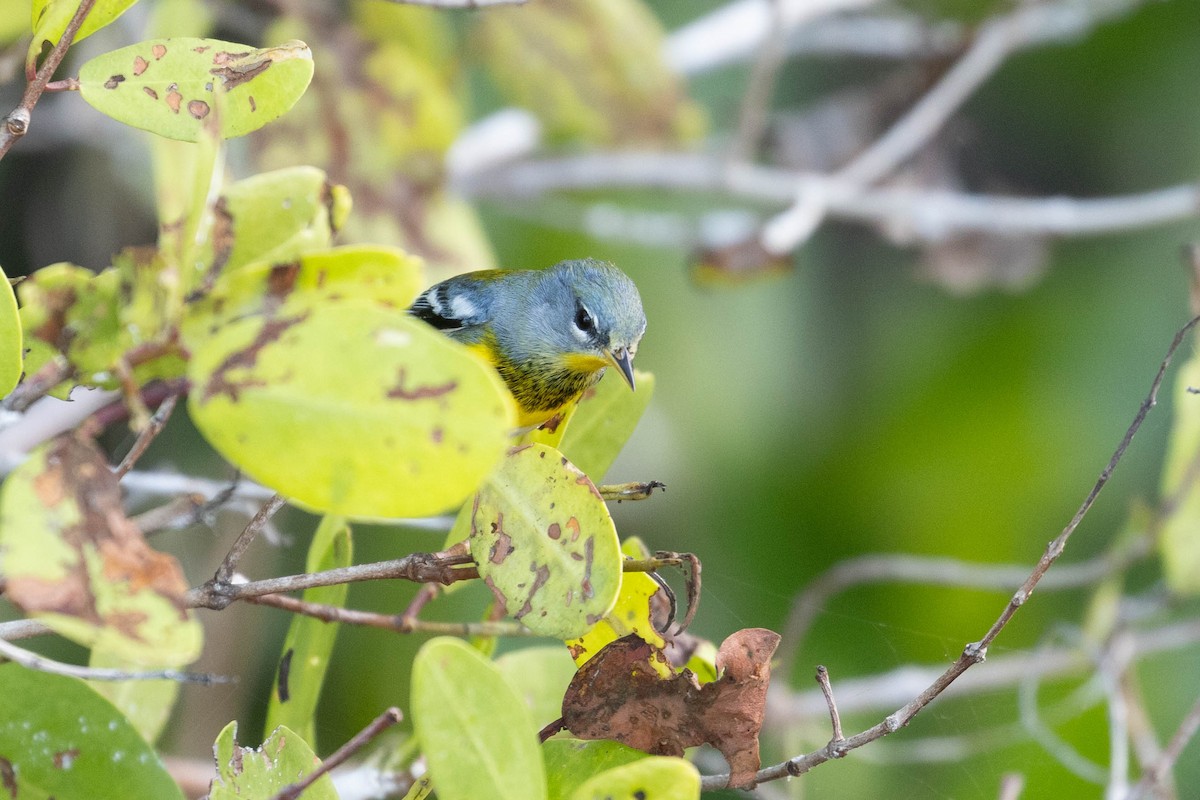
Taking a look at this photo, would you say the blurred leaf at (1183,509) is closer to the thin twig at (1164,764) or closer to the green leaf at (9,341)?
the thin twig at (1164,764)

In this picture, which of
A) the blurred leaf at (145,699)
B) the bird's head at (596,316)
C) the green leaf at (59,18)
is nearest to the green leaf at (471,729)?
the green leaf at (59,18)

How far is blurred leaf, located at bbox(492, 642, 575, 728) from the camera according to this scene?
1436 mm

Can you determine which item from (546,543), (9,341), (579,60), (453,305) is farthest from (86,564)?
(579,60)

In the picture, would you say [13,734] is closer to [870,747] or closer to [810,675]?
[870,747]

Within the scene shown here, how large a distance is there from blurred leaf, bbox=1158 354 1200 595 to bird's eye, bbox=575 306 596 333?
3.71 ft

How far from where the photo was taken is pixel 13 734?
3.60ft

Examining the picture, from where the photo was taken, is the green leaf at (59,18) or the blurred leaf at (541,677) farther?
the blurred leaf at (541,677)

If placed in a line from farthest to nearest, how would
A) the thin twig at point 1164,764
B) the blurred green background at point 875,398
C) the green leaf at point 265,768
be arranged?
the blurred green background at point 875,398 → the thin twig at point 1164,764 → the green leaf at point 265,768

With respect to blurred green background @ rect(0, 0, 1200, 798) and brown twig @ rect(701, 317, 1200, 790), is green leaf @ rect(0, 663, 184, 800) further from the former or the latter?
blurred green background @ rect(0, 0, 1200, 798)

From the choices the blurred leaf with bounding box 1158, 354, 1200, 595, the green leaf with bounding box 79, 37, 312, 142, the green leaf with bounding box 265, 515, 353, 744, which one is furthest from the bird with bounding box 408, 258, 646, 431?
the green leaf with bounding box 79, 37, 312, 142

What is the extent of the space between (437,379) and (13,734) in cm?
64

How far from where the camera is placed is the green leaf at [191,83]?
1001 millimetres

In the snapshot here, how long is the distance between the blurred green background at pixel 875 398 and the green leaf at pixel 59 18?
2115 millimetres

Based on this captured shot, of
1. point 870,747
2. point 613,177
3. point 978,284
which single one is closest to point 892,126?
point 978,284
